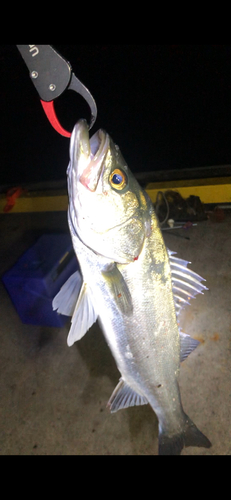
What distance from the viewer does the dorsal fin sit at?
130 centimetres

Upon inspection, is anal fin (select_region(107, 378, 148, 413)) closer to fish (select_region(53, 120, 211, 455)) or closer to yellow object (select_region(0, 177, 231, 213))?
fish (select_region(53, 120, 211, 455))

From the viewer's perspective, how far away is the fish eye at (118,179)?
1049 millimetres

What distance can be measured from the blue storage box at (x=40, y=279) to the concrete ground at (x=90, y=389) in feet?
0.71

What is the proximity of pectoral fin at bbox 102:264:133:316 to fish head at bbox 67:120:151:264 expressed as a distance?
0.06 meters

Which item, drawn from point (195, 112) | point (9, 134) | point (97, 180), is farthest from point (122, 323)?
point (9, 134)

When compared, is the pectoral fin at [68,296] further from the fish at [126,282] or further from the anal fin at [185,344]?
the anal fin at [185,344]

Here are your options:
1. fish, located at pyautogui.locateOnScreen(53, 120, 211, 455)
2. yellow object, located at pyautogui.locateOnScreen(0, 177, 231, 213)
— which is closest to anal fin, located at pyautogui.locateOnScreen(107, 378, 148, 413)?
fish, located at pyautogui.locateOnScreen(53, 120, 211, 455)

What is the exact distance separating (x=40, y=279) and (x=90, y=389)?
1.04 m

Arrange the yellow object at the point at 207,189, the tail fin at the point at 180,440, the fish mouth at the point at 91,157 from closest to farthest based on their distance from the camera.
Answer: the fish mouth at the point at 91,157, the tail fin at the point at 180,440, the yellow object at the point at 207,189

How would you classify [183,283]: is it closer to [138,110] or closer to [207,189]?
[207,189]

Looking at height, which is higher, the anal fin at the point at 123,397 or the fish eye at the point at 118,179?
the fish eye at the point at 118,179

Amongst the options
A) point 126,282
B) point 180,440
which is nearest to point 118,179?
point 126,282

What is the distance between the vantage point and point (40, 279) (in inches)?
101

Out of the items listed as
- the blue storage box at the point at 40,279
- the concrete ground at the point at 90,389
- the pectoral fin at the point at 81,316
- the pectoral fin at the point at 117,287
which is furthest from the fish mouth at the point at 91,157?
the concrete ground at the point at 90,389
